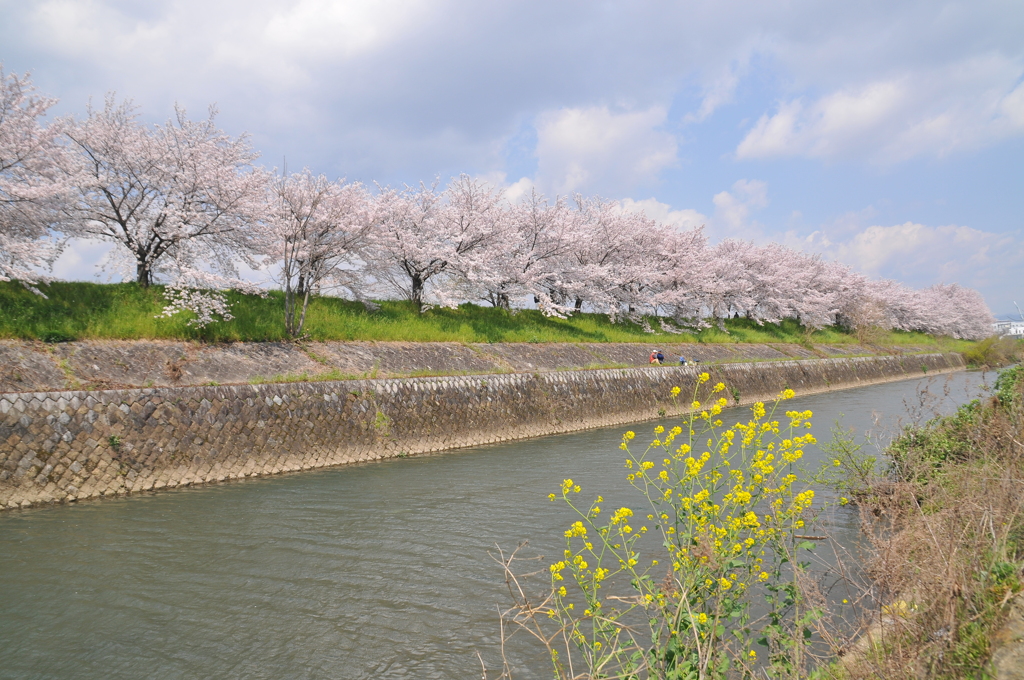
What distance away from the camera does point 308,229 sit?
622 inches

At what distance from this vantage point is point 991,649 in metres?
2.63

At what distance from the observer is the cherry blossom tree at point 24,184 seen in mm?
11953

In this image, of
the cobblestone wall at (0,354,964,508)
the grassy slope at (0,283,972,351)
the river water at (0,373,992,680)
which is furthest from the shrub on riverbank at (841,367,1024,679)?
the grassy slope at (0,283,972,351)

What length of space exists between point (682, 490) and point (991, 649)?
1.57 metres

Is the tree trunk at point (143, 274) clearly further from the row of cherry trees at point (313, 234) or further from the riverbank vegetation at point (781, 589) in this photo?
the riverbank vegetation at point (781, 589)

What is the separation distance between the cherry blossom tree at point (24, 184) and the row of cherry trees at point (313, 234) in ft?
0.11

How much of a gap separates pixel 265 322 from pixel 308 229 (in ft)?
9.66

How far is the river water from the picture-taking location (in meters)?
4.82

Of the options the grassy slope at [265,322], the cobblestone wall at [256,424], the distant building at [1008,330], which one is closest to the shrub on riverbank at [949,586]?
the cobblestone wall at [256,424]

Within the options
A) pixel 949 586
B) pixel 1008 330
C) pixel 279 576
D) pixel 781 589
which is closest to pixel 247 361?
pixel 279 576

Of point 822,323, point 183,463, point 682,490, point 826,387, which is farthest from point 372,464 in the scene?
point 822,323

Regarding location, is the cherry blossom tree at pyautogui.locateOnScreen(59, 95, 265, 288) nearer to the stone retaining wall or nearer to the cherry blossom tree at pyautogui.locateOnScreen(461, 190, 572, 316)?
the stone retaining wall

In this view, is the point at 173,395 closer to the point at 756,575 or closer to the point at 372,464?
the point at 372,464

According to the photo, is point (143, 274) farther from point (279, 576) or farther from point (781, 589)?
point (781, 589)
